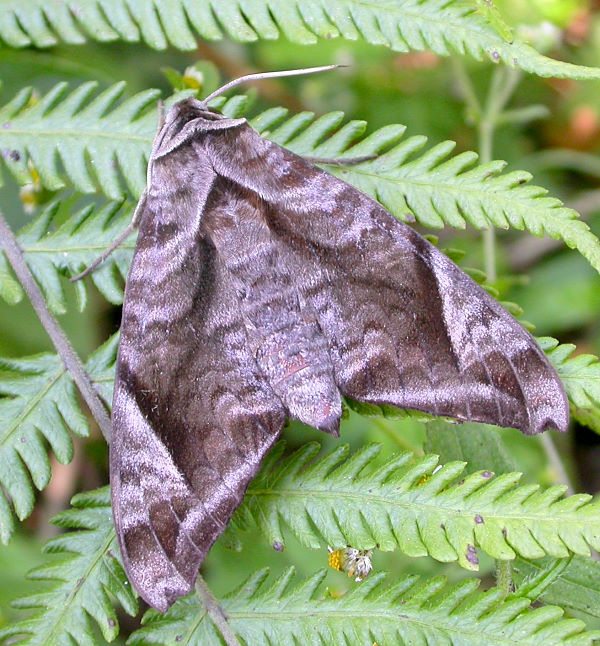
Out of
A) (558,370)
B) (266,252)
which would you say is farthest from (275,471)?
(558,370)

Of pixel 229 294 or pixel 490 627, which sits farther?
pixel 229 294

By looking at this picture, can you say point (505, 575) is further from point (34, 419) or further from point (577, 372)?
point (34, 419)

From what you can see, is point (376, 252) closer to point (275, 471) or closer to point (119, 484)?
point (275, 471)

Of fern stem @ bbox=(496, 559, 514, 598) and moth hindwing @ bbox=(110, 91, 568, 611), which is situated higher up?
moth hindwing @ bbox=(110, 91, 568, 611)

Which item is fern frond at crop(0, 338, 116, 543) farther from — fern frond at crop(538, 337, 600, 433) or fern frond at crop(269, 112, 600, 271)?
fern frond at crop(538, 337, 600, 433)

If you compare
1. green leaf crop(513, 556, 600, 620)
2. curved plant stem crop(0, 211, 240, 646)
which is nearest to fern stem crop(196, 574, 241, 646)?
curved plant stem crop(0, 211, 240, 646)

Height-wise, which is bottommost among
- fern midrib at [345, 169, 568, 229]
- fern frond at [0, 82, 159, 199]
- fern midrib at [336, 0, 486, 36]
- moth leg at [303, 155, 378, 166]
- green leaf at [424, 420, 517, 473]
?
green leaf at [424, 420, 517, 473]
